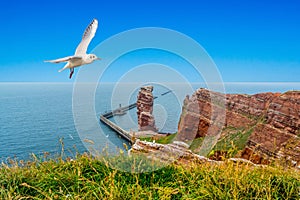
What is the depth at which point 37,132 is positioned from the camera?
45.9 m

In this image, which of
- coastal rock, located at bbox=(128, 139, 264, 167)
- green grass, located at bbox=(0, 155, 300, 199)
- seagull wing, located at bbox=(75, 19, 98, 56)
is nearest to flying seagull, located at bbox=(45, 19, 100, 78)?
seagull wing, located at bbox=(75, 19, 98, 56)

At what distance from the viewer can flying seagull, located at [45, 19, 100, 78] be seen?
124 inches

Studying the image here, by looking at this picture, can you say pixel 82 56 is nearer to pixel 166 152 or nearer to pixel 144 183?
pixel 144 183

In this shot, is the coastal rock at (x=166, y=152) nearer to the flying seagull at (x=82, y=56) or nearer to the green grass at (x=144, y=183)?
the green grass at (x=144, y=183)

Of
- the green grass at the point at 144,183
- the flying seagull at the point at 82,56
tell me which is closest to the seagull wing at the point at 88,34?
the flying seagull at the point at 82,56

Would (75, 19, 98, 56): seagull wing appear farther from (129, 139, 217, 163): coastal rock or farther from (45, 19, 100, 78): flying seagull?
(129, 139, 217, 163): coastal rock

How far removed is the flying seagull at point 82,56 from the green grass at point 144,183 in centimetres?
129

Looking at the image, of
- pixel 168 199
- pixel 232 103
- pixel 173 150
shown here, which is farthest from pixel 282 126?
pixel 168 199

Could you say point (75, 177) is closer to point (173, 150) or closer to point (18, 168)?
point (18, 168)

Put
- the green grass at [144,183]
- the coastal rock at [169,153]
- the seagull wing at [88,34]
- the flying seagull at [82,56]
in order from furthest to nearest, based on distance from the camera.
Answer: the coastal rock at [169,153]
the seagull wing at [88,34]
the flying seagull at [82,56]
the green grass at [144,183]

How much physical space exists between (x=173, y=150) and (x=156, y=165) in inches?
31.8

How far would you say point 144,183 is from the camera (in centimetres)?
312

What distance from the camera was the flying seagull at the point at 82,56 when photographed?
3.15 meters

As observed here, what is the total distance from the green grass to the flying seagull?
→ 1.29 metres
